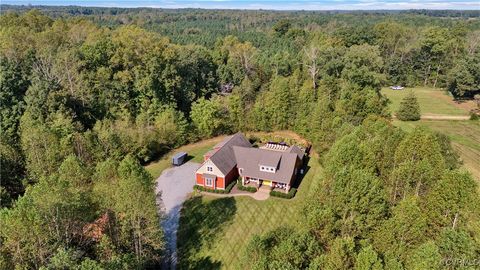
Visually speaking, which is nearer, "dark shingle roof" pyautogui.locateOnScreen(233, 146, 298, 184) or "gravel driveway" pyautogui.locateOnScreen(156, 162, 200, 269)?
"gravel driveway" pyautogui.locateOnScreen(156, 162, 200, 269)

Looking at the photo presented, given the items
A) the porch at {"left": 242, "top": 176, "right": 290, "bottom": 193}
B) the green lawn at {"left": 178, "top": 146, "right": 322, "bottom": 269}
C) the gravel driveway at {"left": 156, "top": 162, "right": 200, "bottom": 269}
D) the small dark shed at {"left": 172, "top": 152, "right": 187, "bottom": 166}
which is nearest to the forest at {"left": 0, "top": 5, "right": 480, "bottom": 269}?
the gravel driveway at {"left": 156, "top": 162, "right": 200, "bottom": 269}

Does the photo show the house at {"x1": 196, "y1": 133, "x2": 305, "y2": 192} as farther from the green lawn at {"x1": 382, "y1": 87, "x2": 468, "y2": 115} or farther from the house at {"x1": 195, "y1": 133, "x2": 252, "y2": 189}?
the green lawn at {"x1": 382, "y1": 87, "x2": 468, "y2": 115}

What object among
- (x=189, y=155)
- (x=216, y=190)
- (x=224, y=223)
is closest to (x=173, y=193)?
(x=216, y=190)

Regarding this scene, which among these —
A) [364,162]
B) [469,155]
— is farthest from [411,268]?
[469,155]

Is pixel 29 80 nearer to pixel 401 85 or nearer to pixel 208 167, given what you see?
pixel 208 167

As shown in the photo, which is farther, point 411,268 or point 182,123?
point 182,123

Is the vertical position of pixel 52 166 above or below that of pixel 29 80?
below

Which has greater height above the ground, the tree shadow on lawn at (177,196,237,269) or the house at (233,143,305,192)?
the house at (233,143,305,192)
